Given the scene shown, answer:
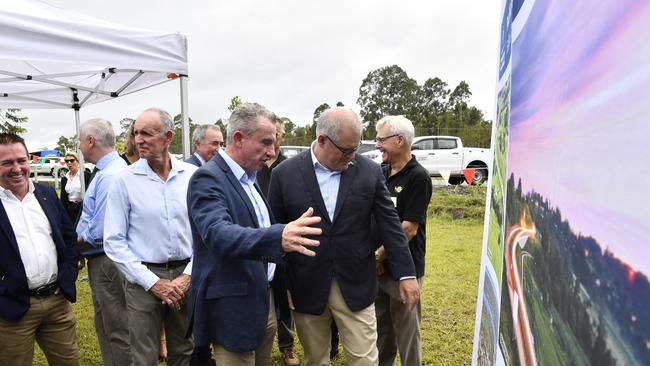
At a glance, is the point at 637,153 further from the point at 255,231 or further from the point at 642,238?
the point at 255,231

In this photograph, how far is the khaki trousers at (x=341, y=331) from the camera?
92.4 inches

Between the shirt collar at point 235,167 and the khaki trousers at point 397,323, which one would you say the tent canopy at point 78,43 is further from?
the khaki trousers at point 397,323

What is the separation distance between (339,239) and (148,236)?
1.12 meters

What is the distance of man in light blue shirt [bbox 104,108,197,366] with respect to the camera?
2.50 meters

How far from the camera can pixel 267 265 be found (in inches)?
85.0

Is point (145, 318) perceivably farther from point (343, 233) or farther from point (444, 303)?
point (444, 303)

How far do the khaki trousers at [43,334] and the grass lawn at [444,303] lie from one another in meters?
0.96

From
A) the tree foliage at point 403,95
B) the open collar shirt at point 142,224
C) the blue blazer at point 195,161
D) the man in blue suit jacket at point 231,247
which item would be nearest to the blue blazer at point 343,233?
the man in blue suit jacket at point 231,247

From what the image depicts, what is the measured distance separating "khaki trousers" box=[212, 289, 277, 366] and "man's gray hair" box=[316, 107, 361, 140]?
3.01 feet

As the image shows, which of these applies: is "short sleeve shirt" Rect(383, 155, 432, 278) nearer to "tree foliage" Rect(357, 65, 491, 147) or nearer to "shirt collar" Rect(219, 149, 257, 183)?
"shirt collar" Rect(219, 149, 257, 183)

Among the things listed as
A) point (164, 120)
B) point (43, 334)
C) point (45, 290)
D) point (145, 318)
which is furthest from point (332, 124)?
point (43, 334)

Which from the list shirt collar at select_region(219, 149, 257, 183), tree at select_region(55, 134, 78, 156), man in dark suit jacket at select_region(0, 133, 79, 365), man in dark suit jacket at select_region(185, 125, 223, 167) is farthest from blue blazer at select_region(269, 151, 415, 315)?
tree at select_region(55, 134, 78, 156)

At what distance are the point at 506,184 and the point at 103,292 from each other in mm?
2925

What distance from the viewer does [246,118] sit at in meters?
1.96
